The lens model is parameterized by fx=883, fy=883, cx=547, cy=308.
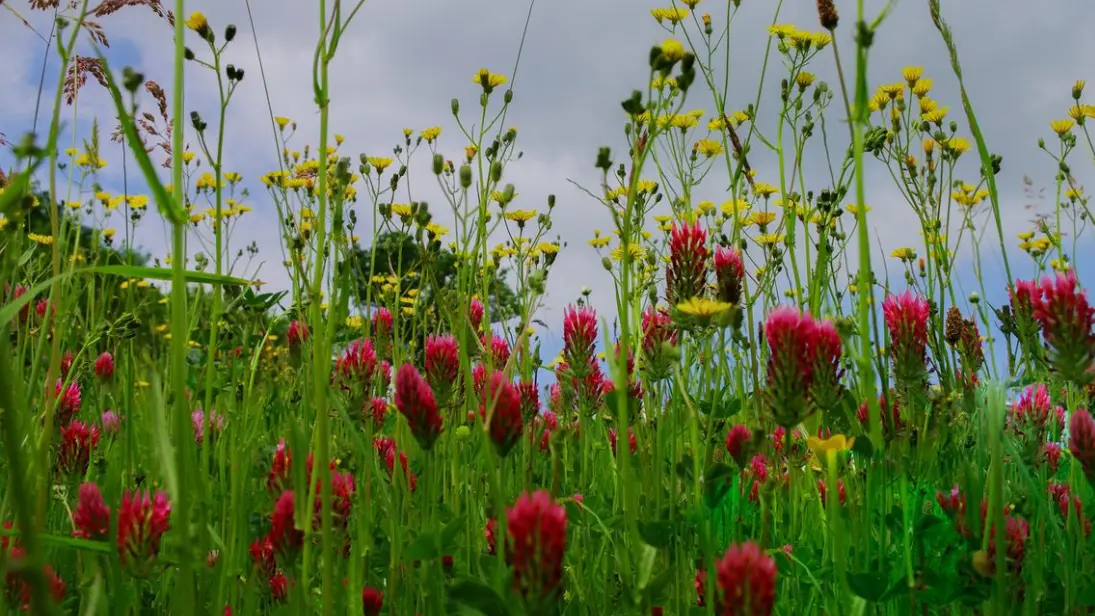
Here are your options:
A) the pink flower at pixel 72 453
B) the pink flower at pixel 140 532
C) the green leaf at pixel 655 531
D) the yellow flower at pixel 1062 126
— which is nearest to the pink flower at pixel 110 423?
the pink flower at pixel 72 453

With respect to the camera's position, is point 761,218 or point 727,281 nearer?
point 727,281

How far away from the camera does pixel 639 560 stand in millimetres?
952

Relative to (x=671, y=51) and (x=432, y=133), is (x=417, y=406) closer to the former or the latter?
(x=671, y=51)

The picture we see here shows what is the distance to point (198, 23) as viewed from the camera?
1874 millimetres

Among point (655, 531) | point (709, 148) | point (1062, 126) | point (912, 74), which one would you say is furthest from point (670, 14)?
point (655, 531)

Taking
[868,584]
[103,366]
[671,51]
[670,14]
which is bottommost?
[868,584]

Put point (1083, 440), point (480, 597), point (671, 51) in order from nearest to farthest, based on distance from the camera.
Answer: point (480, 597) < point (671, 51) < point (1083, 440)

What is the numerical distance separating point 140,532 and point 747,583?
2.64ft

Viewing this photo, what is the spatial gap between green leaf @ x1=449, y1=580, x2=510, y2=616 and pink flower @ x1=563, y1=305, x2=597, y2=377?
34.6 inches

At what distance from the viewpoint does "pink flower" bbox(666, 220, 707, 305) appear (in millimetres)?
1470

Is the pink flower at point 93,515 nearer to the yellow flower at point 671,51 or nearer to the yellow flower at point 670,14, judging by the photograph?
the yellow flower at point 671,51

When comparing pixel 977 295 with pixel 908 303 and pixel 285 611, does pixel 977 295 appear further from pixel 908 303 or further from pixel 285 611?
pixel 285 611

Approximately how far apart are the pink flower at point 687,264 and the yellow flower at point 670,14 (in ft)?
7.11

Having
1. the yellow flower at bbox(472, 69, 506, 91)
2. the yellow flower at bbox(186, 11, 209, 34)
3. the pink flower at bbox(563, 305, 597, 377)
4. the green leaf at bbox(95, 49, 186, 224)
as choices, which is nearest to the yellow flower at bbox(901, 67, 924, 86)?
the yellow flower at bbox(472, 69, 506, 91)
